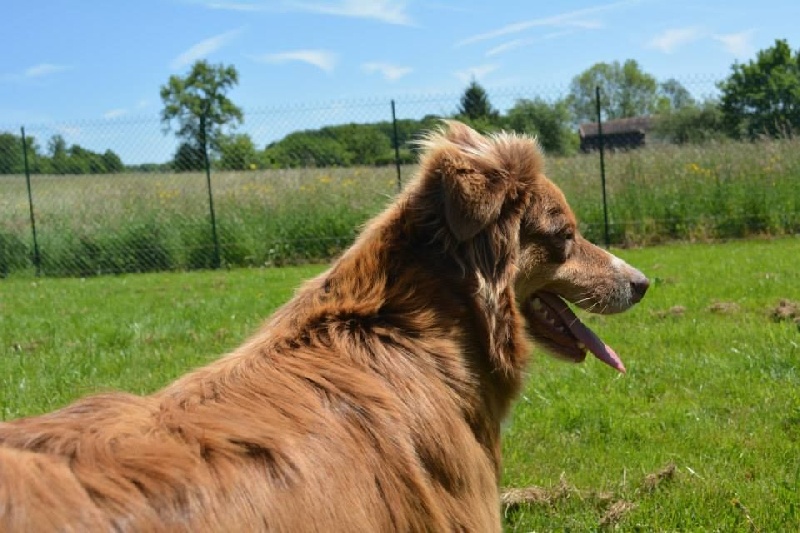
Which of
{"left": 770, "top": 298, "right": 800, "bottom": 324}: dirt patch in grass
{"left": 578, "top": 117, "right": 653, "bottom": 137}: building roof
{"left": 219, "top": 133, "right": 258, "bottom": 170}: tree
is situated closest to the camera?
{"left": 770, "top": 298, "right": 800, "bottom": 324}: dirt patch in grass

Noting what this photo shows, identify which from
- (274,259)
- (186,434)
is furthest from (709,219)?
(186,434)

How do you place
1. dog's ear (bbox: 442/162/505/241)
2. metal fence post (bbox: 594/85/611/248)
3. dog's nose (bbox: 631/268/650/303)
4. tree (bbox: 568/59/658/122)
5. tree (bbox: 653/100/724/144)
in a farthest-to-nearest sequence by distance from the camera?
1. tree (bbox: 568/59/658/122)
2. tree (bbox: 653/100/724/144)
3. metal fence post (bbox: 594/85/611/248)
4. dog's nose (bbox: 631/268/650/303)
5. dog's ear (bbox: 442/162/505/241)

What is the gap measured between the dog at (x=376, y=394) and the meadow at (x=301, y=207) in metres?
11.4

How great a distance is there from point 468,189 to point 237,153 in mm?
15123

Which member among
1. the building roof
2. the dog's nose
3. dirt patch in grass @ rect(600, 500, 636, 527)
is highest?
the building roof

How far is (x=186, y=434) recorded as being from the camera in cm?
177

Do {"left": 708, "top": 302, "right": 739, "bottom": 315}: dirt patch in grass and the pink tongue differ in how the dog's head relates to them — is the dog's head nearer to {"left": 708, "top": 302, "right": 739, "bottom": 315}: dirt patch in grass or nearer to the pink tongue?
the pink tongue

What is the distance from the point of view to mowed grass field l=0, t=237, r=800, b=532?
380cm

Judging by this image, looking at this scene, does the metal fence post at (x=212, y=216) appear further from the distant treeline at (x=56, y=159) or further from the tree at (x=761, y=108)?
the tree at (x=761, y=108)

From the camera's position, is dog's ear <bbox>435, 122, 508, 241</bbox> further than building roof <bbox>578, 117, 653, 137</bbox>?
No

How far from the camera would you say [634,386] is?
559 cm

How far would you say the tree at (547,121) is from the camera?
16.3 meters

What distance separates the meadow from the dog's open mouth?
11.2 m

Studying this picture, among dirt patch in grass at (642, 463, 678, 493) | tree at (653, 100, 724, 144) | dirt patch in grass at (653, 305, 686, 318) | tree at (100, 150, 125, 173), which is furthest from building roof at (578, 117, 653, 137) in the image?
dirt patch in grass at (642, 463, 678, 493)
